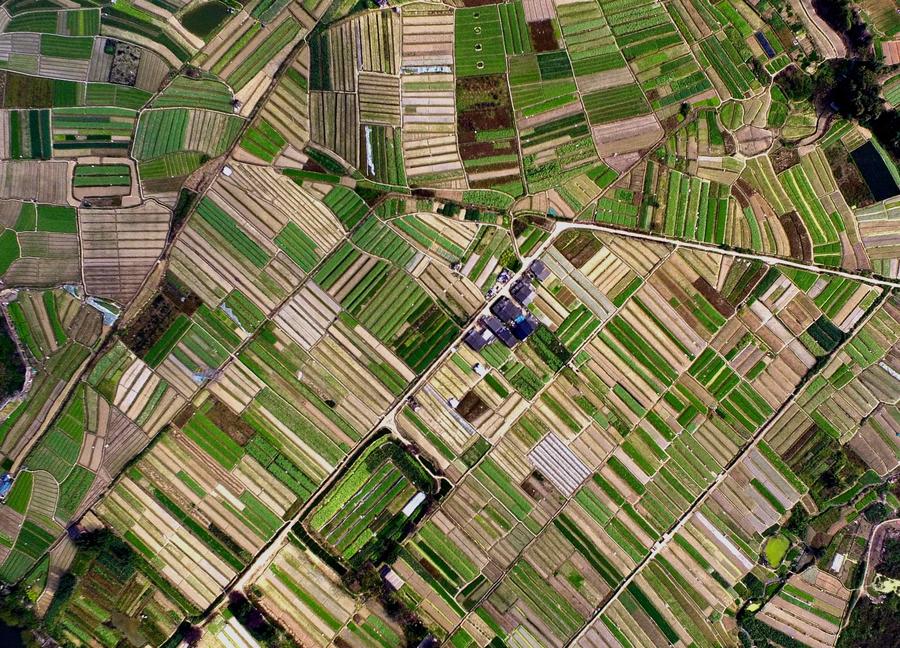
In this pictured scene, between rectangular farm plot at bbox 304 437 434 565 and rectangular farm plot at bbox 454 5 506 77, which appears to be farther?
rectangular farm plot at bbox 454 5 506 77

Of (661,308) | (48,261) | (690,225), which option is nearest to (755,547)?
(661,308)

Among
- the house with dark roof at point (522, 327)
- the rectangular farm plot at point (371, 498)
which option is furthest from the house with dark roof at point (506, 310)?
the rectangular farm plot at point (371, 498)

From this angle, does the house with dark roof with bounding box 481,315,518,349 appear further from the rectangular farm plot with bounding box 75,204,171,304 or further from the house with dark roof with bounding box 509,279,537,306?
the rectangular farm plot with bounding box 75,204,171,304

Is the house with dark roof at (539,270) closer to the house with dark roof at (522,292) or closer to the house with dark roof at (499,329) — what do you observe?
the house with dark roof at (522,292)

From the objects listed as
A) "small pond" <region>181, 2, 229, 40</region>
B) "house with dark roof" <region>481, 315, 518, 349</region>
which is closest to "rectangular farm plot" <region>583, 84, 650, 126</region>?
"house with dark roof" <region>481, 315, 518, 349</region>

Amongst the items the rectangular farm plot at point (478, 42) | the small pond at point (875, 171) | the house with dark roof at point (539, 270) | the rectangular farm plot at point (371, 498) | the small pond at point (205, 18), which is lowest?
the rectangular farm plot at point (371, 498)
